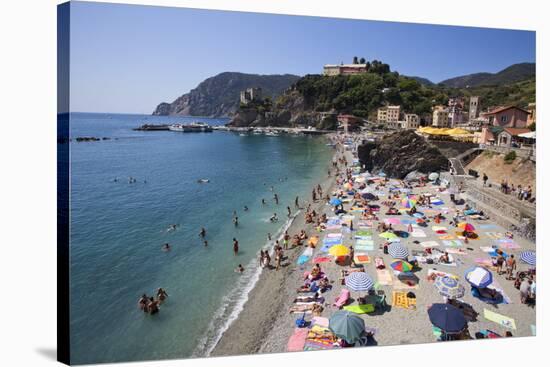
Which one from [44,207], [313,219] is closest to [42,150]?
[44,207]

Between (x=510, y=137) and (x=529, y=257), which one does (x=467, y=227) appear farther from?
(x=510, y=137)

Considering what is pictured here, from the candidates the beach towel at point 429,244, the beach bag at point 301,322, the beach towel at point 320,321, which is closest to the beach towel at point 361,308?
the beach towel at point 320,321

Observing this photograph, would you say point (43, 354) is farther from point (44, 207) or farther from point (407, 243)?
point (407, 243)

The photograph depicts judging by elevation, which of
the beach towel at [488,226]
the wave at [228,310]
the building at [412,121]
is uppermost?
the building at [412,121]

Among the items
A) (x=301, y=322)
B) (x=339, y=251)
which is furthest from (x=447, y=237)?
(x=301, y=322)

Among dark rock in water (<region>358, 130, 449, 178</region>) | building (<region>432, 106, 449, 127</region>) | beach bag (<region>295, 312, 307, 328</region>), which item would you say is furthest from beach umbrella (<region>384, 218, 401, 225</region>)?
building (<region>432, 106, 449, 127</region>)

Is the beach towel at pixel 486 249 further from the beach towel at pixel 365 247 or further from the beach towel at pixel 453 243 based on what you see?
the beach towel at pixel 365 247

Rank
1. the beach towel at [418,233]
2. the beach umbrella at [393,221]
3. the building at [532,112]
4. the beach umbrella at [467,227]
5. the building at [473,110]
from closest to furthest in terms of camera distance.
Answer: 1. the building at [532,112]
2. the beach umbrella at [467,227]
3. the beach towel at [418,233]
4. the beach umbrella at [393,221]
5. the building at [473,110]
